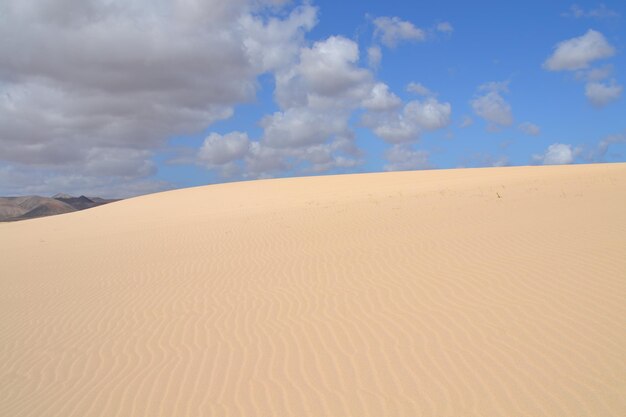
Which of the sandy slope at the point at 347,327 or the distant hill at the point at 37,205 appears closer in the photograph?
the sandy slope at the point at 347,327

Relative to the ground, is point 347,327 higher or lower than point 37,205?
lower

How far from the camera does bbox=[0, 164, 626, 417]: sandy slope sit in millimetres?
4164

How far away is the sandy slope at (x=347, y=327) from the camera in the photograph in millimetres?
4164

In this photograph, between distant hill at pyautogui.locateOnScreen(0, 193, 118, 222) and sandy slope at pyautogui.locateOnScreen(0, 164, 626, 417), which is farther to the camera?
distant hill at pyautogui.locateOnScreen(0, 193, 118, 222)

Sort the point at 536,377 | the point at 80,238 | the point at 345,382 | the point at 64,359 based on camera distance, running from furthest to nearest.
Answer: the point at 80,238
the point at 64,359
the point at 345,382
the point at 536,377

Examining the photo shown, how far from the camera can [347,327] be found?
5.77 meters

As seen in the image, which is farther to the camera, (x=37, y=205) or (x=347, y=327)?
(x=37, y=205)

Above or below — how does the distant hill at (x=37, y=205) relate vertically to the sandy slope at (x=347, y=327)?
above

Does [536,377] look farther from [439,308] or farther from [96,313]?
[96,313]

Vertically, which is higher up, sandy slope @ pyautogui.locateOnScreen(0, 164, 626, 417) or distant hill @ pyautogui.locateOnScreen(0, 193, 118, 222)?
distant hill @ pyautogui.locateOnScreen(0, 193, 118, 222)

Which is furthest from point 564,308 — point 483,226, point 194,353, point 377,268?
point 483,226

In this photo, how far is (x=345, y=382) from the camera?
174 inches

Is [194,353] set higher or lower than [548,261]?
lower

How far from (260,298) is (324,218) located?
28.0 ft
